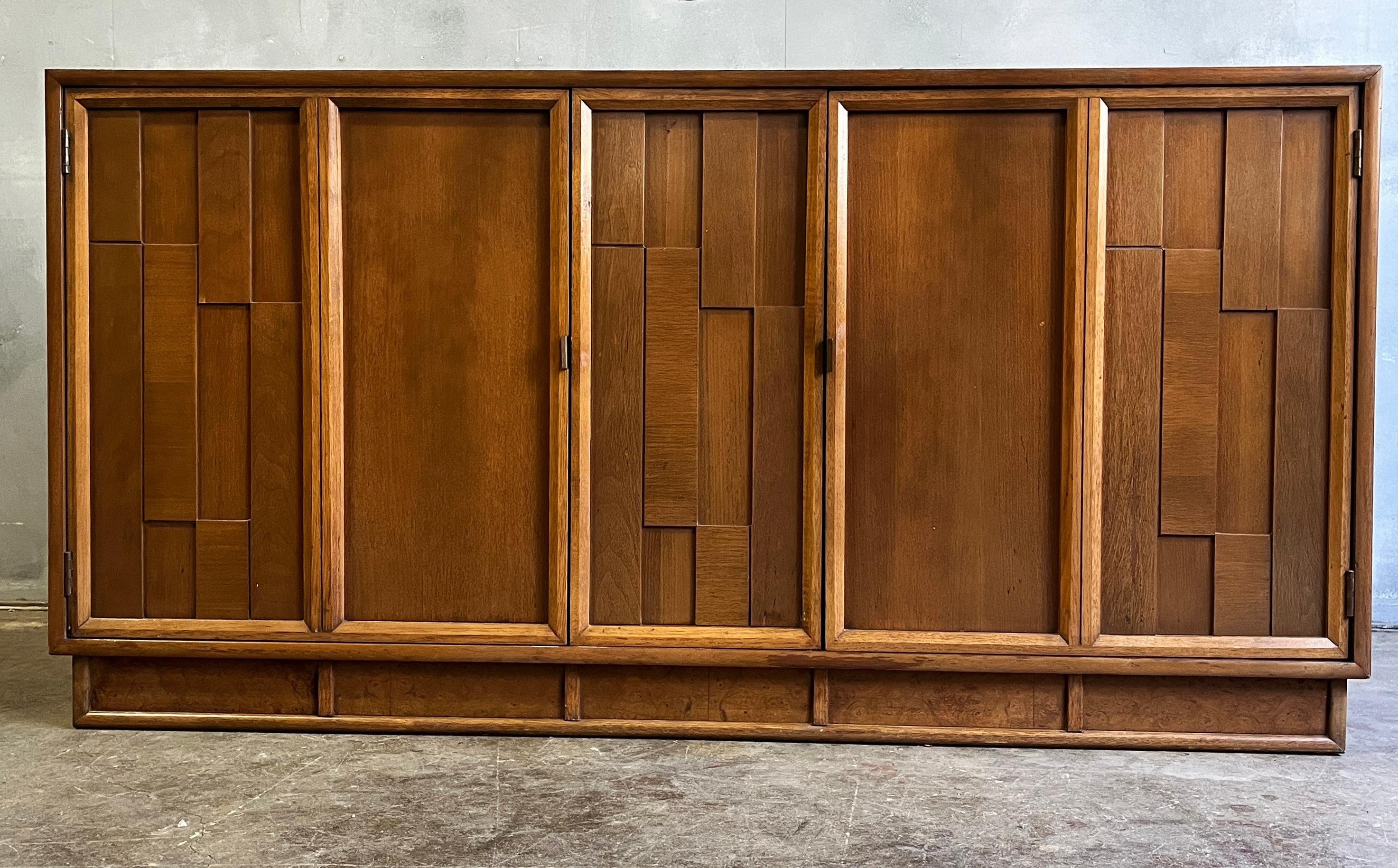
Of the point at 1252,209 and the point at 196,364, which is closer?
the point at 1252,209

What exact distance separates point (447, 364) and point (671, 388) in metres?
0.59

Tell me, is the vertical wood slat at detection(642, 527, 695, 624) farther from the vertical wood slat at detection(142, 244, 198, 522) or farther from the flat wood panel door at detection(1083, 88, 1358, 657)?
the vertical wood slat at detection(142, 244, 198, 522)

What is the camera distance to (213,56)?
4258 mm

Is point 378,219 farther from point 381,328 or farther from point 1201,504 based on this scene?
point 1201,504

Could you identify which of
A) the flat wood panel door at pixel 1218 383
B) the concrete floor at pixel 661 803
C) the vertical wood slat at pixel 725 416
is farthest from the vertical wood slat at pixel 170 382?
the flat wood panel door at pixel 1218 383

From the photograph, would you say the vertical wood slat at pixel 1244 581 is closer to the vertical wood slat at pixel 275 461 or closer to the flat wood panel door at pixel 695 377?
the flat wood panel door at pixel 695 377

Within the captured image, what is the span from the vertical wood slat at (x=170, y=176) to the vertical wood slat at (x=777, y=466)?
4.98 ft

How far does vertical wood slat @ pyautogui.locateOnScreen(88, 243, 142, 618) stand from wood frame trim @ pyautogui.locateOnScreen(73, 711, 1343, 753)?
1.06 ft

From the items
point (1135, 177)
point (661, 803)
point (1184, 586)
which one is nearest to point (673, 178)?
point (1135, 177)

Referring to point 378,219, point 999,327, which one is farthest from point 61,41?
point 999,327

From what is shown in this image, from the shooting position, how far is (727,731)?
2.73 meters

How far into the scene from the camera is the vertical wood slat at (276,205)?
2725 millimetres

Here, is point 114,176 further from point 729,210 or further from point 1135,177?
point 1135,177

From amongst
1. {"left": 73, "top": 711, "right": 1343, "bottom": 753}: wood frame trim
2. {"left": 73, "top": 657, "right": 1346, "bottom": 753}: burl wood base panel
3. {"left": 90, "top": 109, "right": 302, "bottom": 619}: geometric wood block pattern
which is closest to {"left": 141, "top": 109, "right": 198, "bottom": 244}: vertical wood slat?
{"left": 90, "top": 109, "right": 302, "bottom": 619}: geometric wood block pattern
